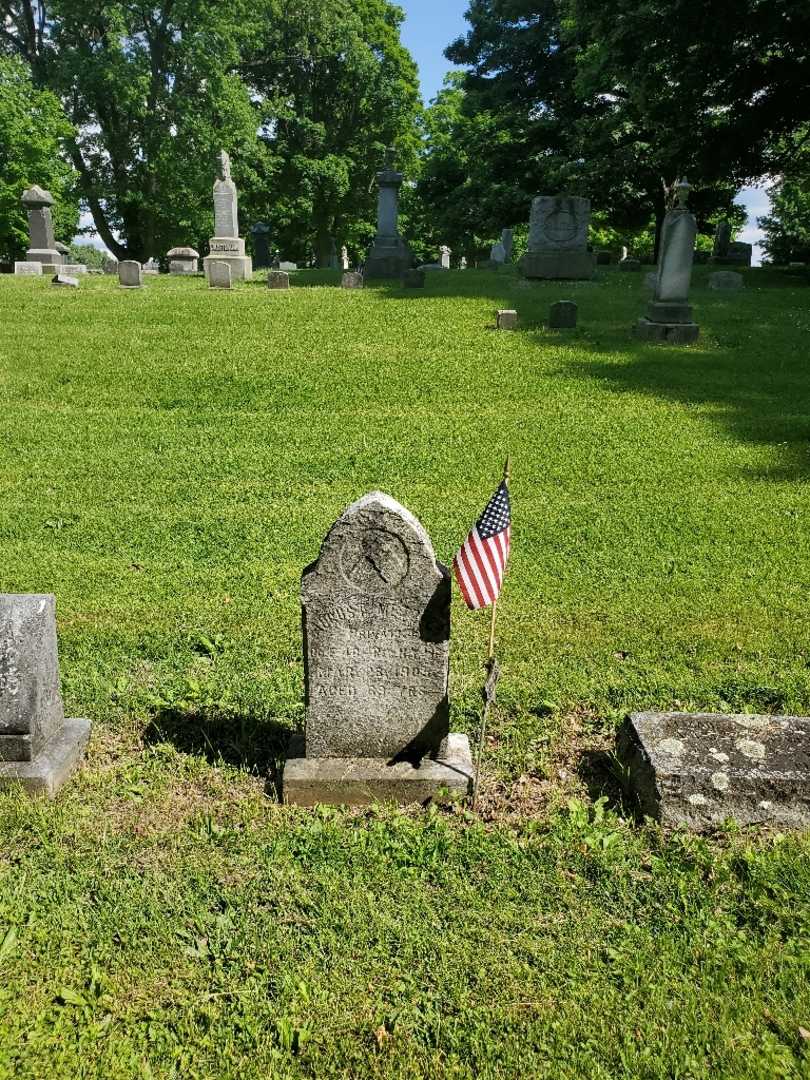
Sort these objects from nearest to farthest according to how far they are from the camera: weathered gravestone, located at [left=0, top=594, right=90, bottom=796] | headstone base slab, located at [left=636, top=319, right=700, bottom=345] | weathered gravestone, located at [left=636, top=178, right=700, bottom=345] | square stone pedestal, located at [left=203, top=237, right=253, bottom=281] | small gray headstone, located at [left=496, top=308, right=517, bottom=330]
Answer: weathered gravestone, located at [left=0, top=594, right=90, bottom=796]
weathered gravestone, located at [left=636, top=178, right=700, bottom=345]
headstone base slab, located at [left=636, top=319, right=700, bottom=345]
small gray headstone, located at [left=496, top=308, right=517, bottom=330]
square stone pedestal, located at [left=203, top=237, right=253, bottom=281]

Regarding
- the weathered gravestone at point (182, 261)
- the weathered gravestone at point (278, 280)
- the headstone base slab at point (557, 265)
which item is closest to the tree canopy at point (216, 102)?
the weathered gravestone at point (182, 261)

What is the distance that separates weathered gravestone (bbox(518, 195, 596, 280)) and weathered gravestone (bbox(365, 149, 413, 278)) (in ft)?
12.2

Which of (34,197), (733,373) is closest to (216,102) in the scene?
(34,197)

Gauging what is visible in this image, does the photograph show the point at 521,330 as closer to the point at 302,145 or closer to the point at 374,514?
the point at 374,514

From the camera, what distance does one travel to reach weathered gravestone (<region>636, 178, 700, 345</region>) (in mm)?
14500

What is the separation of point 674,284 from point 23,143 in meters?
30.8

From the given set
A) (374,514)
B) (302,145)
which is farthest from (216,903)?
(302,145)

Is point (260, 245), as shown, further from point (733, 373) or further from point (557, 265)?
point (733, 373)

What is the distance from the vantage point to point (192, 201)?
128 feet

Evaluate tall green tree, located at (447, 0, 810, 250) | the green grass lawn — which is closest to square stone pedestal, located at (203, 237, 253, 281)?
tall green tree, located at (447, 0, 810, 250)

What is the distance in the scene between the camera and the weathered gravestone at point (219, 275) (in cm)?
2123

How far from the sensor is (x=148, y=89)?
119 feet

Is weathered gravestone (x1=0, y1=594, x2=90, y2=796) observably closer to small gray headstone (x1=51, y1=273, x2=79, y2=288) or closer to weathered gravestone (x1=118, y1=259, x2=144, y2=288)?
weathered gravestone (x1=118, y1=259, x2=144, y2=288)

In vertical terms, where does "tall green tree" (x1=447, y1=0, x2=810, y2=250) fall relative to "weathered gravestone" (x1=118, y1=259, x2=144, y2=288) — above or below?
above
